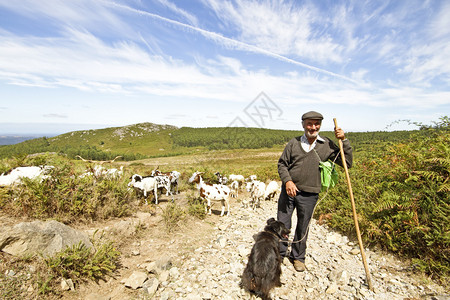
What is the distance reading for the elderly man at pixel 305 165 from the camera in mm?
4200

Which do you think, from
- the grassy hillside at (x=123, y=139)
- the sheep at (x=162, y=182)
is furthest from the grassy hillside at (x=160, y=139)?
the sheep at (x=162, y=182)

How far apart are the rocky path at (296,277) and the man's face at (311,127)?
306cm

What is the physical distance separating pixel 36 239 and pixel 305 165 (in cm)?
568

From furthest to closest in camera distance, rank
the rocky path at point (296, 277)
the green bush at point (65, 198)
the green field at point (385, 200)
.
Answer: the green bush at point (65, 198), the green field at point (385, 200), the rocky path at point (296, 277)

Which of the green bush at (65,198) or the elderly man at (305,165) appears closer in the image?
the elderly man at (305,165)

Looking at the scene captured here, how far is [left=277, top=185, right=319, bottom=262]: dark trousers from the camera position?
4422 millimetres

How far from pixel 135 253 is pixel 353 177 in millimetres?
7963

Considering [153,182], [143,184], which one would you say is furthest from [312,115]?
[143,184]

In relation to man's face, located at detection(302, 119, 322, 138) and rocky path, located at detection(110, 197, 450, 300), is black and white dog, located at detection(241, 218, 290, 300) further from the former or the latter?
man's face, located at detection(302, 119, 322, 138)

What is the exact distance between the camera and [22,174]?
599 centimetres

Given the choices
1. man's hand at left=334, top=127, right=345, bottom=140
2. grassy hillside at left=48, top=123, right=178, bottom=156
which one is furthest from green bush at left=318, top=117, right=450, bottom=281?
grassy hillside at left=48, top=123, right=178, bottom=156

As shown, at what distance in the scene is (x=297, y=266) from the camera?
4617mm

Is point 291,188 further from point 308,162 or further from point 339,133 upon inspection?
point 339,133

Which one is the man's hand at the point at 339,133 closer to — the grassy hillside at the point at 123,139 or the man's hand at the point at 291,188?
the man's hand at the point at 291,188
